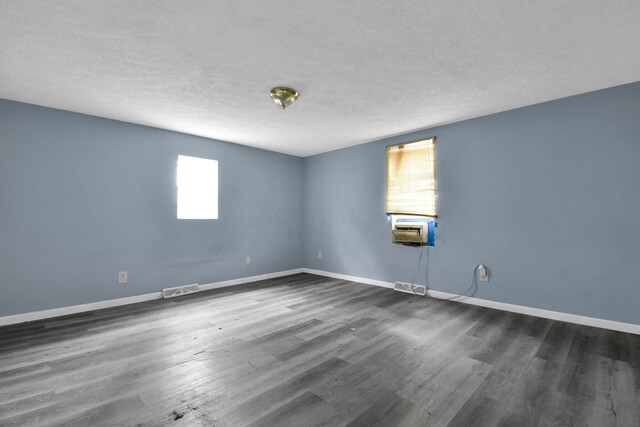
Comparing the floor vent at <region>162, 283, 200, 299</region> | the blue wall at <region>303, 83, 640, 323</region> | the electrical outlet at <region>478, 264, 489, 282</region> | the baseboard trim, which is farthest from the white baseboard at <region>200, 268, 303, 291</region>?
the electrical outlet at <region>478, 264, 489, 282</region>

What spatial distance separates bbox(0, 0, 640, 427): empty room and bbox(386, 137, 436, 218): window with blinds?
34mm

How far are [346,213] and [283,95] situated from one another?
285cm

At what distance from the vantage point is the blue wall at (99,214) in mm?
3115

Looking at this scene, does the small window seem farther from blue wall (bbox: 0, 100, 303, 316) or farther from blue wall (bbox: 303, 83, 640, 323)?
blue wall (bbox: 303, 83, 640, 323)

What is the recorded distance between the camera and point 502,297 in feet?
11.4

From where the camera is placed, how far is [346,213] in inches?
209

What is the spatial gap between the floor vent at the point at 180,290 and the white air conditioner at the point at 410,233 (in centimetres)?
327

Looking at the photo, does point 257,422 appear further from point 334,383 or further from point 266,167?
point 266,167

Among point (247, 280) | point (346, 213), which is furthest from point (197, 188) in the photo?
point (346, 213)

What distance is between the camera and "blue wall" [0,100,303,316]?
312 cm

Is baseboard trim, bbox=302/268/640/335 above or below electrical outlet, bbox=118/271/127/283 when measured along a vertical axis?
below

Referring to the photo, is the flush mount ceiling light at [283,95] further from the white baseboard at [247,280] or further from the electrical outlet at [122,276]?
the white baseboard at [247,280]

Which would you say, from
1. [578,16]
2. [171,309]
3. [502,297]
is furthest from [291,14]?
[502,297]

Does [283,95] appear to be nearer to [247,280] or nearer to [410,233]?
[410,233]
